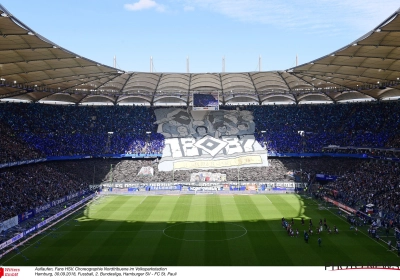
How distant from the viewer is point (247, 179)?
218ft

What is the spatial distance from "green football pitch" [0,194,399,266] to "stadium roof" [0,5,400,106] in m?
17.7

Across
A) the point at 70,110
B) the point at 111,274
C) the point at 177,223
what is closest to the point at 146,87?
the point at 70,110

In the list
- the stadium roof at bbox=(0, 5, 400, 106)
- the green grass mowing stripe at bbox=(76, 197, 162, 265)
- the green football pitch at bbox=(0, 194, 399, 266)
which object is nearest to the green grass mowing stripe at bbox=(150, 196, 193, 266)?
the green football pitch at bbox=(0, 194, 399, 266)

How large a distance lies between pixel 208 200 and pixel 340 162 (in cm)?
2783

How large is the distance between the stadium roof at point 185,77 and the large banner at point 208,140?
3.42 metres

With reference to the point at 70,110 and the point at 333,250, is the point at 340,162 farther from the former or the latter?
the point at 70,110

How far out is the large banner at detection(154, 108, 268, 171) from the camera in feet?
236

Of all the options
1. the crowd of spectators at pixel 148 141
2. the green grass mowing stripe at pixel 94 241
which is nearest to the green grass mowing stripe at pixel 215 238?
the green grass mowing stripe at pixel 94 241

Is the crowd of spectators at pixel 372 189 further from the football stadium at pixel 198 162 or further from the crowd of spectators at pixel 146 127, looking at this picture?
the crowd of spectators at pixel 146 127

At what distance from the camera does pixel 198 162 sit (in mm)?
71750

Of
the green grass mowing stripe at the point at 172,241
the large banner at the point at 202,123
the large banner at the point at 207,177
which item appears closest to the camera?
the green grass mowing stripe at the point at 172,241

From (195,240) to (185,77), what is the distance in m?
37.5

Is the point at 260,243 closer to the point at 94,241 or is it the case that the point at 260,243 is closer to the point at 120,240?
the point at 120,240

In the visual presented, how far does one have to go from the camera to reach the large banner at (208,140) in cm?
7194
